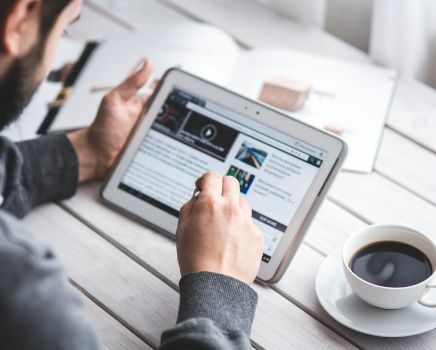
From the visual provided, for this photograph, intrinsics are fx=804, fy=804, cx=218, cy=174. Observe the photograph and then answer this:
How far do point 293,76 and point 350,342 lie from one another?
0.50 m

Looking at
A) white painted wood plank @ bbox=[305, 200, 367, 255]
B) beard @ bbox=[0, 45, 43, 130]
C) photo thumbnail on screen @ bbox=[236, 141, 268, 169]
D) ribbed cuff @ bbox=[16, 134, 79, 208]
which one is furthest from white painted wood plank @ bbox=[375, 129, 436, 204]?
beard @ bbox=[0, 45, 43, 130]

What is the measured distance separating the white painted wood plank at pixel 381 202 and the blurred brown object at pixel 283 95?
139 millimetres

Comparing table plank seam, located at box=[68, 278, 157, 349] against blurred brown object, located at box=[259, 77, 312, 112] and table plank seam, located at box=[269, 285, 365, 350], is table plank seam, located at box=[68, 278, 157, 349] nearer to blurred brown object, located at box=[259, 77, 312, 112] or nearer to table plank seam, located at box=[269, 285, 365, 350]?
table plank seam, located at box=[269, 285, 365, 350]

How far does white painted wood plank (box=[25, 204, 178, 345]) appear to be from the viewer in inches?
35.3

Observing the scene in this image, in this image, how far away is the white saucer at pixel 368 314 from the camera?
87cm

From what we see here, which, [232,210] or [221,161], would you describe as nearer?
[232,210]

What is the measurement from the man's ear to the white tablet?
33cm

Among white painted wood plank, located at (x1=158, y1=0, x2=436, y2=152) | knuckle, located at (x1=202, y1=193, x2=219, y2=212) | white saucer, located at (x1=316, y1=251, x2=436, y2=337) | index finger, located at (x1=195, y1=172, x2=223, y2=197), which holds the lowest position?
white saucer, located at (x1=316, y1=251, x2=436, y2=337)

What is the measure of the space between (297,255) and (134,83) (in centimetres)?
35

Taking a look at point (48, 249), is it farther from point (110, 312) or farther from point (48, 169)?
point (48, 169)

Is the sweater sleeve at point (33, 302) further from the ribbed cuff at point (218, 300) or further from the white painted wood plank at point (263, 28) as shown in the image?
the white painted wood plank at point (263, 28)

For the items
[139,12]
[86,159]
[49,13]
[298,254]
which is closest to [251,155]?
[298,254]

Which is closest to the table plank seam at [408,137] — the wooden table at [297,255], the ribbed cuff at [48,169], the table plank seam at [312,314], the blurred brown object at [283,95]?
the wooden table at [297,255]

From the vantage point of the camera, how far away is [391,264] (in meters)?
0.90
